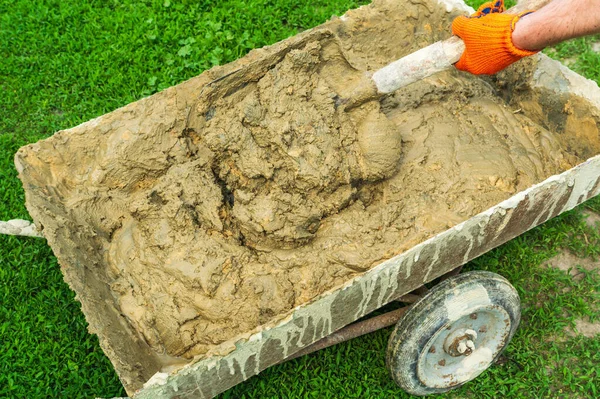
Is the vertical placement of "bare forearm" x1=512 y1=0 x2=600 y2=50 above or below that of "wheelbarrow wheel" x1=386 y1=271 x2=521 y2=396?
above

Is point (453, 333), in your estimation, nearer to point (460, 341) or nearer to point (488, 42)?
point (460, 341)

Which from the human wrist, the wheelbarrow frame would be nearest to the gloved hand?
the human wrist

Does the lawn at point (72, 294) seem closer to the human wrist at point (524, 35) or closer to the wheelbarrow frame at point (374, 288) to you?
the wheelbarrow frame at point (374, 288)

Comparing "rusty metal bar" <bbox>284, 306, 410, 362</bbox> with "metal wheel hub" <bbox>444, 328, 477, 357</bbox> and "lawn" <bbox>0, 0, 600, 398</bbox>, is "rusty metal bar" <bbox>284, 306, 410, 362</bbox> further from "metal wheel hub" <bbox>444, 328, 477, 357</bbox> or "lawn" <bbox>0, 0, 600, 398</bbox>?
"lawn" <bbox>0, 0, 600, 398</bbox>

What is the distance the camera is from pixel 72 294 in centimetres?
413

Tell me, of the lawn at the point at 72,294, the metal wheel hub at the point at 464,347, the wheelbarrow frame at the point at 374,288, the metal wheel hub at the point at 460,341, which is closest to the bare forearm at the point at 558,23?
the wheelbarrow frame at the point at 374,288

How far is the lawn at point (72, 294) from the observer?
380 cm

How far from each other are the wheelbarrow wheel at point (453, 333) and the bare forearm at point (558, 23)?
49.4 inches

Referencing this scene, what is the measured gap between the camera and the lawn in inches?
150

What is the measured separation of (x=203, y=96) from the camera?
11.2 feet

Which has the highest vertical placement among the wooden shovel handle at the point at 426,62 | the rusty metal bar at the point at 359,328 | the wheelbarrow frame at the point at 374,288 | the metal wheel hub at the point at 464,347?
the wooden shovel handle at the point at 426,62

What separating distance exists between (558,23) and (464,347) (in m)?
1.77

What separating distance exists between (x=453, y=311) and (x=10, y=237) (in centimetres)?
312

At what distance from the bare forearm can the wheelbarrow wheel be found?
125 centimetres
